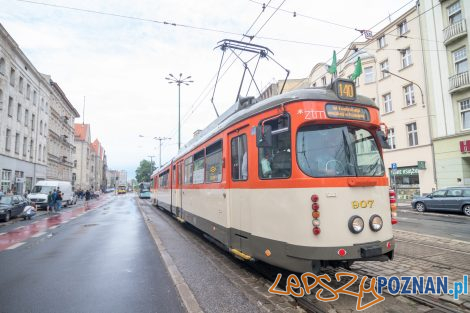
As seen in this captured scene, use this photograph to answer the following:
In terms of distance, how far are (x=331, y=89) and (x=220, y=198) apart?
3.22 meters

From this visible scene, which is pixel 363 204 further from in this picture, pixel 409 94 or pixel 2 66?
pixel 2 66

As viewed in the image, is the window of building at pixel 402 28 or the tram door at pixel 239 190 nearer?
the tram door at pixel 239 190

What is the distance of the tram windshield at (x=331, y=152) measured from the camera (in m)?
4.64

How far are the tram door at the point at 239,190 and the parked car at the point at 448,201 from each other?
1515 cm

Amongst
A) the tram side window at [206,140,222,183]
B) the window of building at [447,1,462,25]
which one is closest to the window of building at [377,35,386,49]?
the window of building at [447,1,462,25]

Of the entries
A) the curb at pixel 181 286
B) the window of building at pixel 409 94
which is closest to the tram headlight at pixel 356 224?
the curb at pixel 181 286

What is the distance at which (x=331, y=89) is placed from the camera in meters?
5.11

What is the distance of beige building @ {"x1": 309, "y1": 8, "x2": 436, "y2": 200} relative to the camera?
2356 cm

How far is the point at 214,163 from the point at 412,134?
22.8 meters

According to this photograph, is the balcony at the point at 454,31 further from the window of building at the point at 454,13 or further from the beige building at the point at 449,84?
the window of building at the point at 454,13

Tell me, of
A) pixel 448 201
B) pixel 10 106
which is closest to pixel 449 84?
pixel 448 201

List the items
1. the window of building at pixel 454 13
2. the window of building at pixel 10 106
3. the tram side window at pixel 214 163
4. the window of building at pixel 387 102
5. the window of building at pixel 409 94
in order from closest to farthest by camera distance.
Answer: the tram side window at pixel 214 163, the window of building at pixel 454 13, the window of building at pixel 409 94, the window of building at pixel 387 102, the window of building at pixel 10 106

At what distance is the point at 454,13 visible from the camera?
2108 centimetres

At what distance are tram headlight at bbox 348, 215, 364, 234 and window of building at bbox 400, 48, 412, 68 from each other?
972 inches
